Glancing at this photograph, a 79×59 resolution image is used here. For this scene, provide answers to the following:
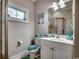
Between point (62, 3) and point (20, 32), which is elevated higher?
point (62, 3)

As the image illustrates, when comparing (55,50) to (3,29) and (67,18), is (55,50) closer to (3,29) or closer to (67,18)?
(67,18)

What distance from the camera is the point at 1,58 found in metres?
0.98

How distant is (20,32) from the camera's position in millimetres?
2975

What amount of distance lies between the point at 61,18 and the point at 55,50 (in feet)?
3.37

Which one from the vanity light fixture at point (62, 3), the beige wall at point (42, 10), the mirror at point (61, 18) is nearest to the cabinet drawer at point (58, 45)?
the mirror at point (61, 18)

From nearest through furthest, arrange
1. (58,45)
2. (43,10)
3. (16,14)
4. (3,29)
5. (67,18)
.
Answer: (3,29) < (58,45) < (67,18) < (16,14) < (43,10)

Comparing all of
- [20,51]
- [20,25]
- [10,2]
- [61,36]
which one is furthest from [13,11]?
[61,36]

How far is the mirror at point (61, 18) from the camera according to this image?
2.44 m

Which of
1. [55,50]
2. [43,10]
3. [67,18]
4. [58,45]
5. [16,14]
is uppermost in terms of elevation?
[43,10]

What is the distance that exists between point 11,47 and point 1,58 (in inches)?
66.5

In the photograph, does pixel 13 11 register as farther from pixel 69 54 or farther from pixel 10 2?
pixel 69 54

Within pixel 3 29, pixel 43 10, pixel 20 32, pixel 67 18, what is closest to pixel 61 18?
pixel 67 18

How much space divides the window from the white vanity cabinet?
1227 millimetres

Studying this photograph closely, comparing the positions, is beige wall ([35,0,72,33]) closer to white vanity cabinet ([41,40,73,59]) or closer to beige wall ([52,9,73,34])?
beige wall ([52,9,73,34])
